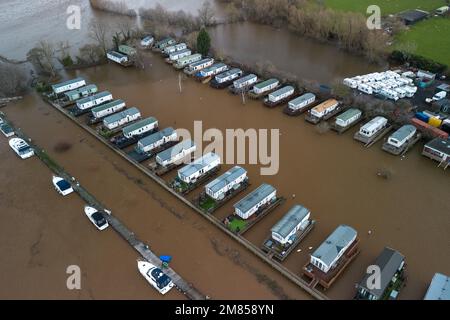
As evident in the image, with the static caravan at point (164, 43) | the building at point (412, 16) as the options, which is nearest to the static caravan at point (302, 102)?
the static caravan at point (164, 43)

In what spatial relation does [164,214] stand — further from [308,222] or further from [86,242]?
[308,222]

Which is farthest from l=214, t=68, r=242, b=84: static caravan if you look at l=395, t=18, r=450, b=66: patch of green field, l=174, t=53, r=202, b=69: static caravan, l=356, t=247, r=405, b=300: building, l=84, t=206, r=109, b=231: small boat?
l=356, t=247, r=405, b=300: building

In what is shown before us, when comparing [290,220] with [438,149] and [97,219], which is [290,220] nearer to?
[97,219]

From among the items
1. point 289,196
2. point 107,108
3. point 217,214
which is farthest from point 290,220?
point 107,108

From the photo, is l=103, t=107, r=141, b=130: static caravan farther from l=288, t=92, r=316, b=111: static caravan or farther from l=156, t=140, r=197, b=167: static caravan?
l=288, t=92, r=316, b=111: static caravan

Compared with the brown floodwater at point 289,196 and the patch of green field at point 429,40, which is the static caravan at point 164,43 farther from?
the patch of green field at point 429,40
